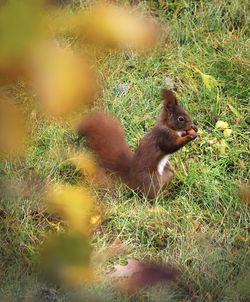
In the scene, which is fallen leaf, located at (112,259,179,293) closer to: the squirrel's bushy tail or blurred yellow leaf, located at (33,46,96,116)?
the squirrel's bushy tail

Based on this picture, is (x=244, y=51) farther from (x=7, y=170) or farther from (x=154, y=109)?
(x=7, y=170)

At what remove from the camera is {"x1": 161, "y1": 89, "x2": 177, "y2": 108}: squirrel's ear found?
3.31m

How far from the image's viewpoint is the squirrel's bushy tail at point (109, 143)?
3531 millimetres

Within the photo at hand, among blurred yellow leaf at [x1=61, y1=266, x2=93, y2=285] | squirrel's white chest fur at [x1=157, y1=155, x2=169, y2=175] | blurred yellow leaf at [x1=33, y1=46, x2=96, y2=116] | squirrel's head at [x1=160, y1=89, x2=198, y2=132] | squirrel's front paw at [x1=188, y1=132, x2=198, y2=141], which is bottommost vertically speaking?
squirrel's white chest fur at [x1=157, y1=155, x2=169, y2=175]

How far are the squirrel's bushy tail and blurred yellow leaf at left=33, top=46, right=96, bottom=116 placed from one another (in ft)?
8.90

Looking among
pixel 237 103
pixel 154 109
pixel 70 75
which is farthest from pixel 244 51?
pixel 70 75

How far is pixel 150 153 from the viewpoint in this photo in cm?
342

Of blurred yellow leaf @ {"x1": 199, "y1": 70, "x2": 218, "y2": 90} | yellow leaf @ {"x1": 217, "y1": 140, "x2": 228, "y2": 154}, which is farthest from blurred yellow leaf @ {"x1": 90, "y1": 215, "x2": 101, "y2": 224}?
blurred yellow leaf @ {"x1": 199, "y1": 70, "x2": 218, "y2": 90}

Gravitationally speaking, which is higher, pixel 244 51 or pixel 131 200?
pixel 244 51

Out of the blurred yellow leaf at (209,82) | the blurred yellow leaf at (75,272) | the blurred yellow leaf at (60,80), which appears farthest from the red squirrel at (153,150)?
the blurred yellow leaf at (60,80)

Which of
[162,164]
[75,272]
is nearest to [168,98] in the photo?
[162,164]

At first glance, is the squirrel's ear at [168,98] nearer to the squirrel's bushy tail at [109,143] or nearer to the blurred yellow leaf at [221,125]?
the squirrel's bushy tail at [109,143]

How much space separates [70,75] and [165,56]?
368 centimetres

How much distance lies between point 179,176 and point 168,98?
16.6 inches
